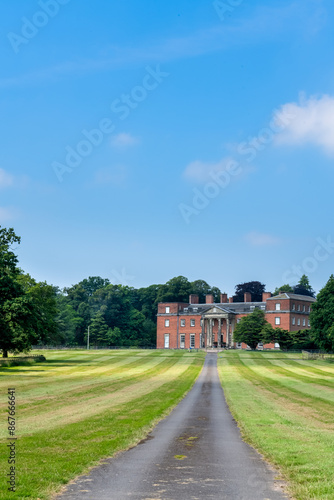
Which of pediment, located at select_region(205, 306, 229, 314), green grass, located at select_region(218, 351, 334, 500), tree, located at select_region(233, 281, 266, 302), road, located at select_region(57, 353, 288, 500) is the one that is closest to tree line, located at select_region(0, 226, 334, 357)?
tree, located at select_region(233, 281, 266, 302)

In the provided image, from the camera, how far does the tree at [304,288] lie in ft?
627

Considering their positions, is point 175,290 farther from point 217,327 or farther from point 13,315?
point 13,315

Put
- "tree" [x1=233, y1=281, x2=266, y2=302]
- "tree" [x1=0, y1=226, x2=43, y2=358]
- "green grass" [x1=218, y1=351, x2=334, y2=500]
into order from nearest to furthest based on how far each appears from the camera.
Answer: "green grass" [x1=218, y1=351, x2=334, y2=500], "tree" [x1=0, y1=226, x2=43, y2=358], "tree" [x1=233, y1=281, x2=266, y2=302]

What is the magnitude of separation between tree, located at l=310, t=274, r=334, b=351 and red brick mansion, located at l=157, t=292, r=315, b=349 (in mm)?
42290

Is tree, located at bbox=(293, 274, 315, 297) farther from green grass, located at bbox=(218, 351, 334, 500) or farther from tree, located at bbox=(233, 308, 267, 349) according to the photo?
green grass, located at bbox=(218, 351, 334, 500)

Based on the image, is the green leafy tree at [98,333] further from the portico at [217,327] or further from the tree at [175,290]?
the tree at [175,290]

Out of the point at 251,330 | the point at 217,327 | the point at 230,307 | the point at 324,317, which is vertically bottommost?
the point at 251,330

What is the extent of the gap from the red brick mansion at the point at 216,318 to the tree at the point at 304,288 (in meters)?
36.1

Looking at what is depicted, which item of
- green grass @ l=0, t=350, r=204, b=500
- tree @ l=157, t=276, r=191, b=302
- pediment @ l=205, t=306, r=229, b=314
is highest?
tree @ l=157, t=276, r=191, b=302

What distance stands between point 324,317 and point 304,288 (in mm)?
100813

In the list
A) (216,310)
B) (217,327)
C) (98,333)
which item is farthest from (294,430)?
(98,333)

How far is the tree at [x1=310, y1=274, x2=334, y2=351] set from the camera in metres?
92.4

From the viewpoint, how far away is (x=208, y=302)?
542ft

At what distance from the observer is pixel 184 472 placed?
13.3 meters
